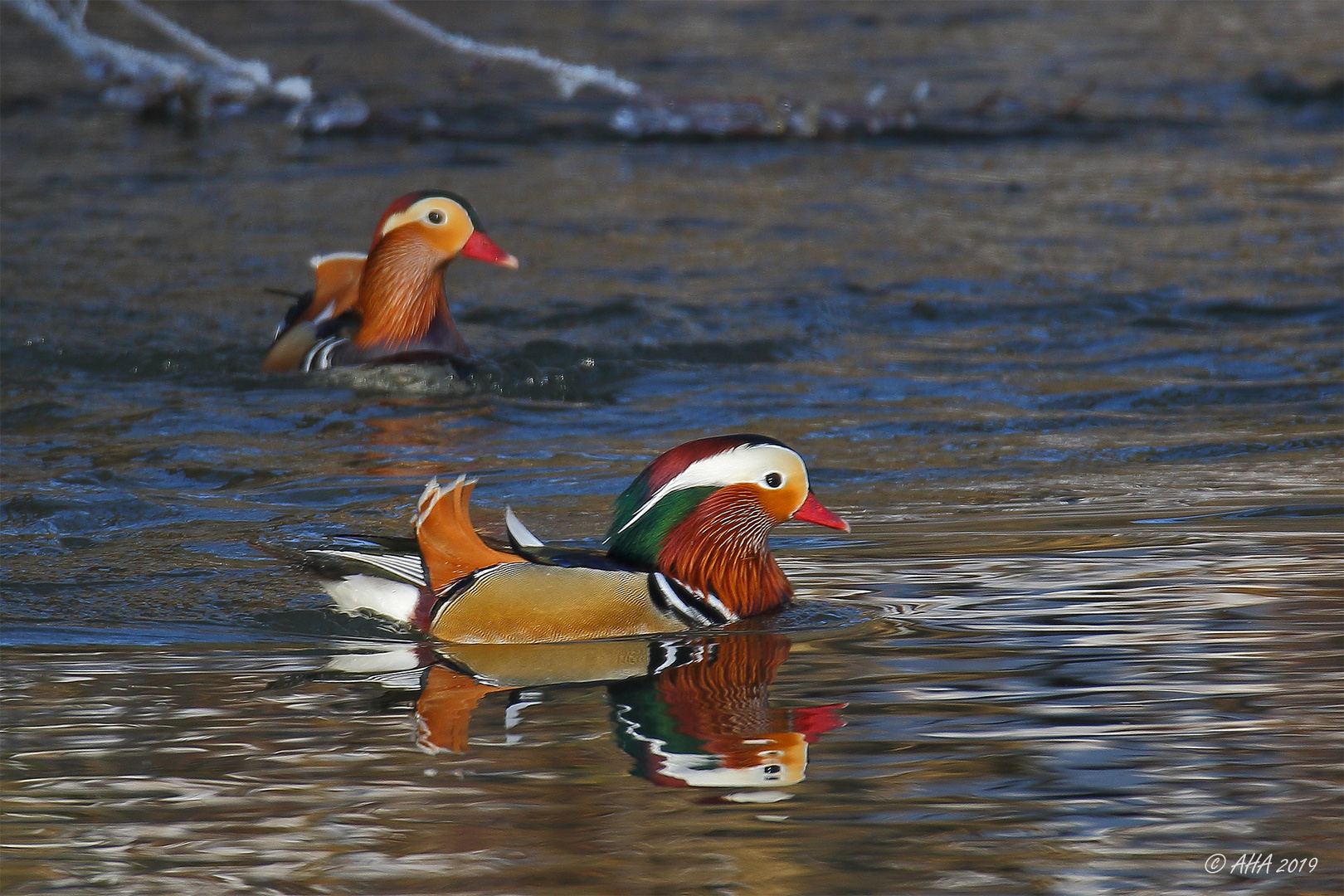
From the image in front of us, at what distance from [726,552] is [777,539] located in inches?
48.4

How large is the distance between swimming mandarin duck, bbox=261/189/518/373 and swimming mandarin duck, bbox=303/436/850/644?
4186mm

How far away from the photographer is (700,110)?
1698 cm

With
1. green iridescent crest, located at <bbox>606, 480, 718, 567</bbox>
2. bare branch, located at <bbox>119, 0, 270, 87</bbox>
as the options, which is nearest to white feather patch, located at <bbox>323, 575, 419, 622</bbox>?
green iridescent crest, located at <bbox>606, 480, 718, 567</bbox>

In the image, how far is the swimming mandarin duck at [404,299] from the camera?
10039 mm

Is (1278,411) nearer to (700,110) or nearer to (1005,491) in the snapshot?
(1005,491)

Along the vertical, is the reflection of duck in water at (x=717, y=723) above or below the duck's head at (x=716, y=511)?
below

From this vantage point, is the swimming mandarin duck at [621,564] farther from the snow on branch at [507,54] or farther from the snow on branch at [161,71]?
the snow on branch at [161,71]

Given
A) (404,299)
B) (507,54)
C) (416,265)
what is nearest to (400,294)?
(404,299)

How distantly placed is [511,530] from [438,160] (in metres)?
10.9

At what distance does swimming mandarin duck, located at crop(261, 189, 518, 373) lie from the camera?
10.0 m

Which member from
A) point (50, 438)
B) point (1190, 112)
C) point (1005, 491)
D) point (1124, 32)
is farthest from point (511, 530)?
point (1124, 32)


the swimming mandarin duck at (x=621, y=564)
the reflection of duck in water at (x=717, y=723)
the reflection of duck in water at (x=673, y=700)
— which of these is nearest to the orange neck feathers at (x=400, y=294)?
the swimming mandarin duck at (x=621, y=564)

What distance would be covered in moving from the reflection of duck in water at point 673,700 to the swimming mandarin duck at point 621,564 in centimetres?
9

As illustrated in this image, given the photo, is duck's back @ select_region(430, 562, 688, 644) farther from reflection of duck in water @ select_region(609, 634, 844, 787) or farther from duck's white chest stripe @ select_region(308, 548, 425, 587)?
reflection of duck in water @ select_region(609, 634, 844, 787)
